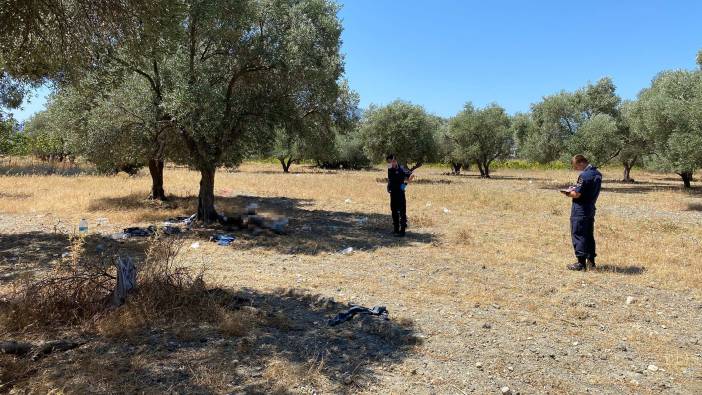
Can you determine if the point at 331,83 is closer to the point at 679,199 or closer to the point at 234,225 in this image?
the point at 234,225

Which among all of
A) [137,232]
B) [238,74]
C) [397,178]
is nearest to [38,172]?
[137,232]

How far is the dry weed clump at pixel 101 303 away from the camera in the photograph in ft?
17.3

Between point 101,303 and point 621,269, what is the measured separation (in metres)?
9.38

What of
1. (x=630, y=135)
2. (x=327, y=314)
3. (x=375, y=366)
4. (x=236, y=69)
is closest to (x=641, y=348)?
(x=375, y=366)

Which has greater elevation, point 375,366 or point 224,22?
point 224,22

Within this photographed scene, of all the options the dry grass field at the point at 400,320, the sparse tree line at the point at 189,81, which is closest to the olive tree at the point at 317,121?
the sparse tree line at the point at 189,81

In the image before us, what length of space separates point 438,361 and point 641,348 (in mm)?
2682

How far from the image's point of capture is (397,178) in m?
12.6

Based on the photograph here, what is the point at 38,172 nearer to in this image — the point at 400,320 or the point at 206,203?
the point at 206,203

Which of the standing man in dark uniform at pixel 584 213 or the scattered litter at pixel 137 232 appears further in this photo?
the scattered litter at pixel 137 232

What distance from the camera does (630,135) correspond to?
111 feet

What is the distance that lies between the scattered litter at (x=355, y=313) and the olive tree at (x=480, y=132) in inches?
1552

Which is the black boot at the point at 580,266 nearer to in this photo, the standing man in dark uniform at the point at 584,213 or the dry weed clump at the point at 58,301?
the standing man in dark uniform at the point at 584,213

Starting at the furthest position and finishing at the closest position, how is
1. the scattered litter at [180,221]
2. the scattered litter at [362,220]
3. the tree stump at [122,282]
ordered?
the scattered litter at [362,220] < the scattered litter at [180,221] < the tree stump at [122,282]
